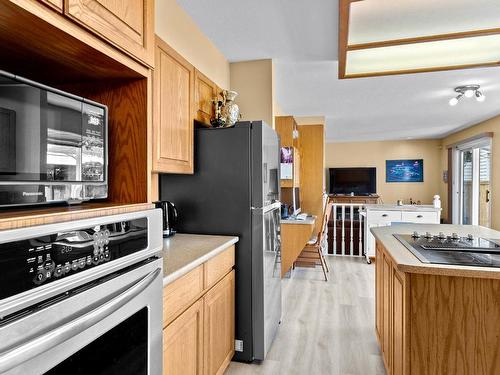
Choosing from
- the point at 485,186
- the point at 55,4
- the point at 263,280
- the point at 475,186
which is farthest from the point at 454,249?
the point at 475,186

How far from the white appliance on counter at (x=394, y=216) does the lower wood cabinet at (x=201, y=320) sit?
125 inches

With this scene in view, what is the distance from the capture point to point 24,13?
676mm

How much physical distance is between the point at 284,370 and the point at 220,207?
1.16m

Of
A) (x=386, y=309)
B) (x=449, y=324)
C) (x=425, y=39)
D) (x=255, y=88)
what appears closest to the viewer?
(x=449, y=324)

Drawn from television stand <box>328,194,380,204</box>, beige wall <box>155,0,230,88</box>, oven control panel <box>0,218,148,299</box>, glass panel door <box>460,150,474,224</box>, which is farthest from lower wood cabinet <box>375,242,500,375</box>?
television stand <box>328,194,380,204</box>

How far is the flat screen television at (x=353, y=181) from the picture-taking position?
8.83 meters

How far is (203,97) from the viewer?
2301mm

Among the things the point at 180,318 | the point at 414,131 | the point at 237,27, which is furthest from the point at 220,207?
the point at 414,131

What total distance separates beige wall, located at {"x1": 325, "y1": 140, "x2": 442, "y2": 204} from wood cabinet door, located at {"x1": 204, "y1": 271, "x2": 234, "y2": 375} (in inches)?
306

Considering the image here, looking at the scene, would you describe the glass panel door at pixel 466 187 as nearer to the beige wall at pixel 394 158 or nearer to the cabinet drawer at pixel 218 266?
the beige wall at pixel 394 158

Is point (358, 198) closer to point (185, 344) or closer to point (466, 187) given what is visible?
point (466, 187)

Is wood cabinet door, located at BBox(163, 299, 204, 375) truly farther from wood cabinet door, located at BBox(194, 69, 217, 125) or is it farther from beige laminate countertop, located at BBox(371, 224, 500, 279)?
wood cabinet door, located at BBox(194, 69, 217, 125)

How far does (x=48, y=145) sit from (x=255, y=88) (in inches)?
100

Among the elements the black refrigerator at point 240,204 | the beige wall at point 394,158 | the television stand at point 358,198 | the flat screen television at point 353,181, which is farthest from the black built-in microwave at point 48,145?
the beige wall at point 394,158
